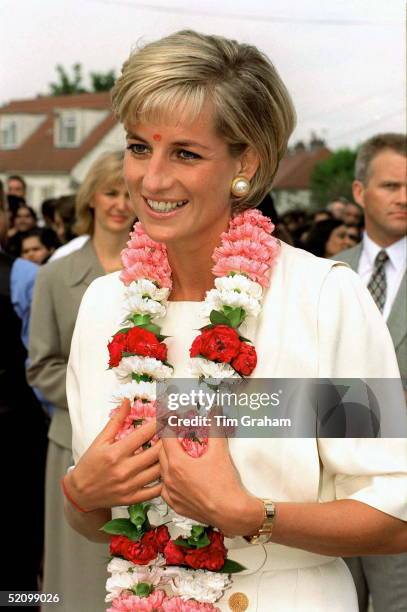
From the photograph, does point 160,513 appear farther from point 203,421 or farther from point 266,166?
point 266,166

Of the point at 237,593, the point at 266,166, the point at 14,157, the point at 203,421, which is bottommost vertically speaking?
the point at 237,593

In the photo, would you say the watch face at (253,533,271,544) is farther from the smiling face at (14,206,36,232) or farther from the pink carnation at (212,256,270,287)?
the smiling face at (14,206,36,232)

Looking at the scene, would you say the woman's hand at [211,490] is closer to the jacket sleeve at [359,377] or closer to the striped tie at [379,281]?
the jacket sleeve at [359,377]

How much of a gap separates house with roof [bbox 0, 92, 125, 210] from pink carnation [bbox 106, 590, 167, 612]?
86.1 feet

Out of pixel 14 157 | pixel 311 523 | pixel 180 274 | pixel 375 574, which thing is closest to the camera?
pixel 311 523

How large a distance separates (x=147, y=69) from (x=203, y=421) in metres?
0.83

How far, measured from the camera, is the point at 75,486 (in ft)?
8.09

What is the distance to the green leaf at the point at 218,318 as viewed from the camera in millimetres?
2473

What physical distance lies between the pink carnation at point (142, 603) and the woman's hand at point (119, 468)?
24 centimetres

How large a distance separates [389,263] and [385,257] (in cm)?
4

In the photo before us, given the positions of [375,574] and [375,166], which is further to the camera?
[375,166]

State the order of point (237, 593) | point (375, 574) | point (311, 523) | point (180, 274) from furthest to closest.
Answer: point (375, 574) → point (180, 274) → point (237, 593) → point (311, 523)

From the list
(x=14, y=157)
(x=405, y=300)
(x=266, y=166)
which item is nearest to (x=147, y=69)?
(x=266, y=166)

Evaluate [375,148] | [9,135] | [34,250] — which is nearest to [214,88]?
[375,148]
